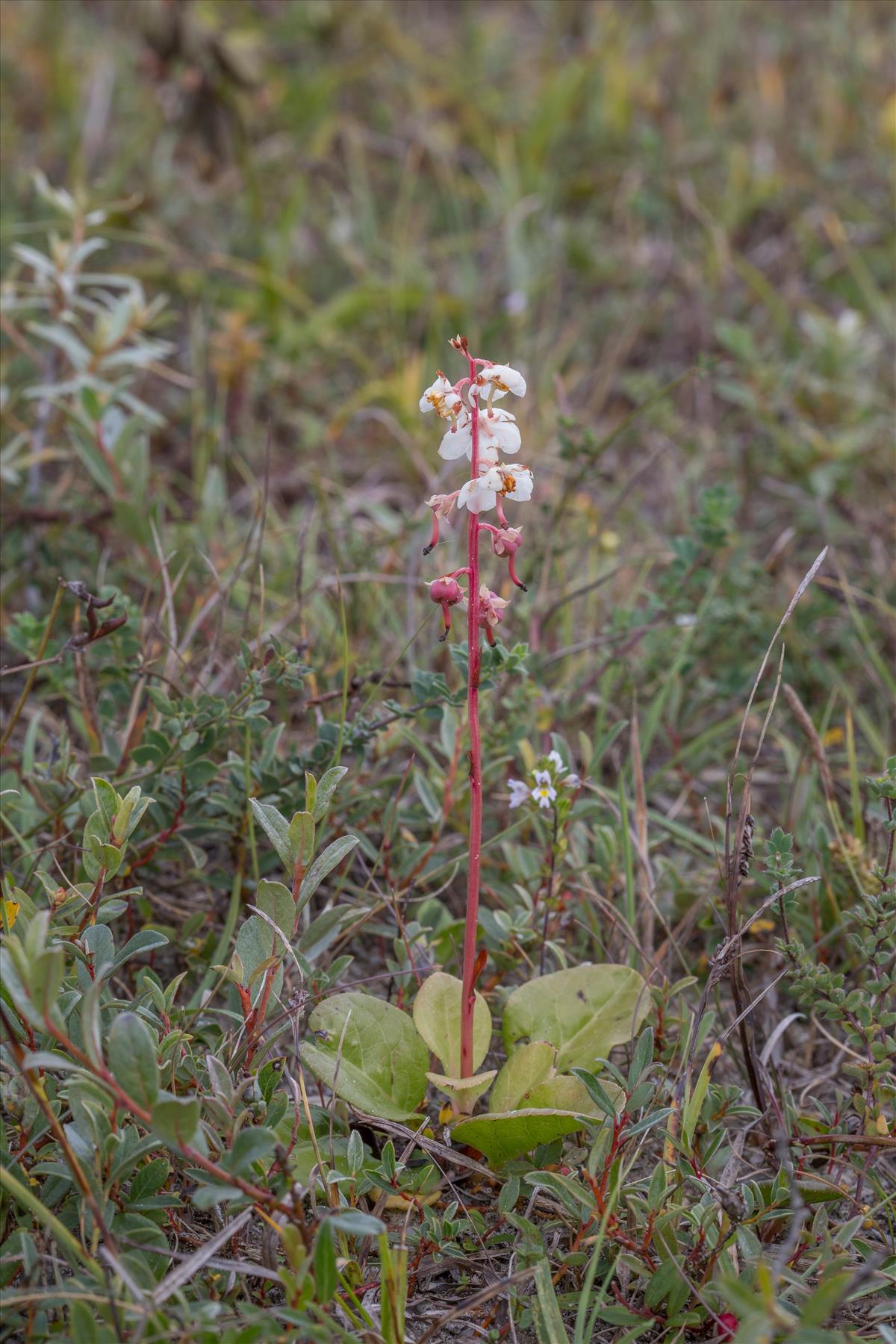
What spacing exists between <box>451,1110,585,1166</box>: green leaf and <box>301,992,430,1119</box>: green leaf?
108mm

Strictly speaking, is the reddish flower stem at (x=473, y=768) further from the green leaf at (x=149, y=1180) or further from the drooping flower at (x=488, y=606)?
the green leaf at (x=149, y=1180)

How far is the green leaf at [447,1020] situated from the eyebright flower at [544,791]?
0.33 metres

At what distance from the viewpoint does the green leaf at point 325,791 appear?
1536 millimetres

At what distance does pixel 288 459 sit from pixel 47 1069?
2.18 m

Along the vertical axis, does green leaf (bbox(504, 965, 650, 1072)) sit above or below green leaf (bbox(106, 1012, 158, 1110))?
below

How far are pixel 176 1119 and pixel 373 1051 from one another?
17.5 inches

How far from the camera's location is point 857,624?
7.91ft

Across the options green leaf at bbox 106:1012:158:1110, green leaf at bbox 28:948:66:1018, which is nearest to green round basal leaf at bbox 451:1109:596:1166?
green leaf at bbox 106:1012:158:1110

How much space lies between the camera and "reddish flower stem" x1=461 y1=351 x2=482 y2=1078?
4.54 feet

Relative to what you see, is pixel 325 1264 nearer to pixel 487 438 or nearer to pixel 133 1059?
pixel 133 1059

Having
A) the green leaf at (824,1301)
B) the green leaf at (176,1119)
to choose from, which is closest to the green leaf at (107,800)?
the green leaf at (176,1119)

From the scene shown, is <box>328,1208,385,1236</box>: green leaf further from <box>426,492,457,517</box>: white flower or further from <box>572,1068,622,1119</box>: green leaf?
<box>426,492,457,517</box>: white flower

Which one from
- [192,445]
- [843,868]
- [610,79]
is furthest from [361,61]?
[843,868]

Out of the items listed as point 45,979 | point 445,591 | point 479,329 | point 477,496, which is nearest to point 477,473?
point 477,496
